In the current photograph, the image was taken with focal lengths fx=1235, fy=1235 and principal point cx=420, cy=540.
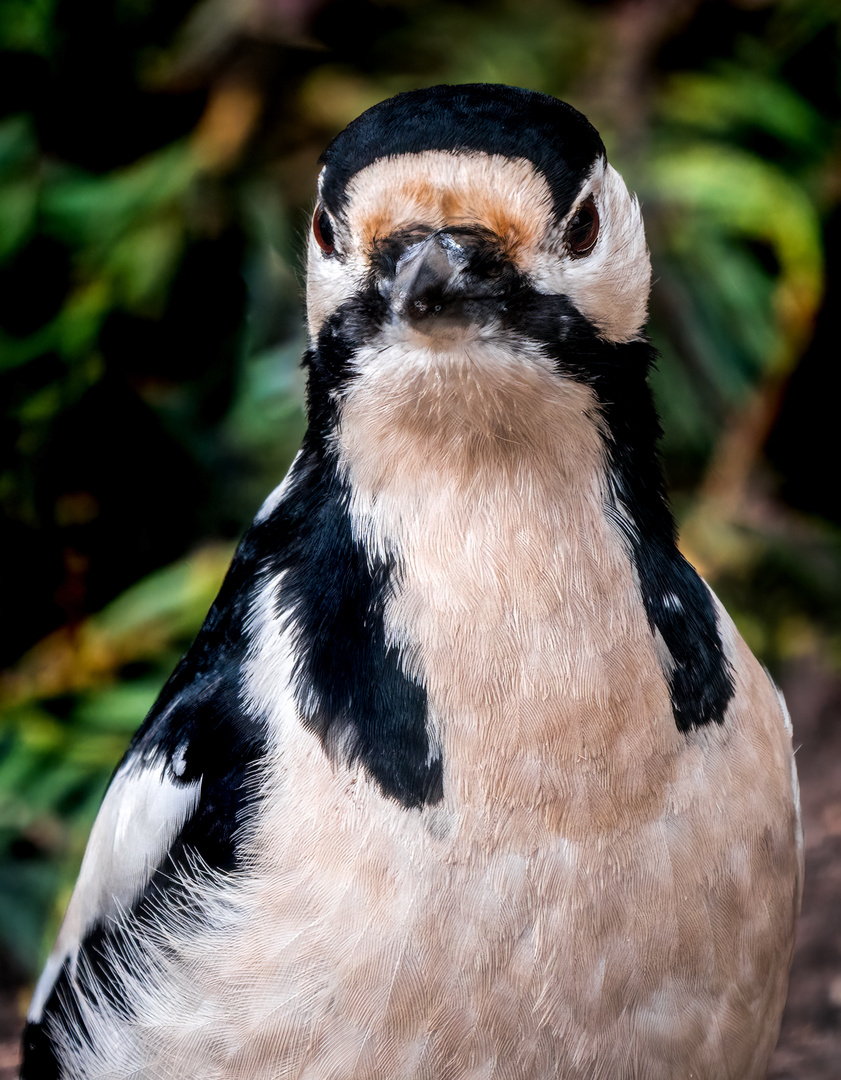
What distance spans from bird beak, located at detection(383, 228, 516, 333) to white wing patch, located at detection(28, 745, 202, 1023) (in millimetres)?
680

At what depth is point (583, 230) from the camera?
145cm

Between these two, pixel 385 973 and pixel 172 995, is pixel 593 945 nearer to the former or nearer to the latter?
pixel 385 973

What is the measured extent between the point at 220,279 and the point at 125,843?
251 cm

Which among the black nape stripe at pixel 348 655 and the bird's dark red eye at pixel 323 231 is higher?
the bird's dark red eye at pixel 323 231

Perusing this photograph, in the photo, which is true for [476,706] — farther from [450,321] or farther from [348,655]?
[450,321]

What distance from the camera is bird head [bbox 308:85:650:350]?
1327 mm

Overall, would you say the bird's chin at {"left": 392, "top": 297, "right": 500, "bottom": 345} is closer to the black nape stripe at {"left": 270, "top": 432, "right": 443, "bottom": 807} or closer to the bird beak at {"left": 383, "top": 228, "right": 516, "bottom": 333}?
the bird beak at {"left": 383, "top": 228, "right": 516, "bottom": 333}

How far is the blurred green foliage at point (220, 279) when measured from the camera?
3531mm

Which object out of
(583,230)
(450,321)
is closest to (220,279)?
(583,230)

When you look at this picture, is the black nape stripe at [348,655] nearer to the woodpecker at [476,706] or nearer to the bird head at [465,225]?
the woodpecker at [476,706]

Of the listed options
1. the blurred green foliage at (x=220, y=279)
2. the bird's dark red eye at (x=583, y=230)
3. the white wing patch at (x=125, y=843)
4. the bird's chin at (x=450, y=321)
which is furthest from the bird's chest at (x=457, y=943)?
the blurred green foliage at (x=220, y=279)

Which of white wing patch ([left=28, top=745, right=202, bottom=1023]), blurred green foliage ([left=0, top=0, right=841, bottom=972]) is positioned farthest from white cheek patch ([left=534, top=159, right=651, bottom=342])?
blurred green foliage ([left=0, top=0, right=841, bottom=972])

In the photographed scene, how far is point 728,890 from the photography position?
58.8 inches

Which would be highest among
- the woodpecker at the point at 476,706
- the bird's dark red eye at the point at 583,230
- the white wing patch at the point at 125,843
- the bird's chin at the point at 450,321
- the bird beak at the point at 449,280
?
the bird's dark red eye at the point at 583,230
